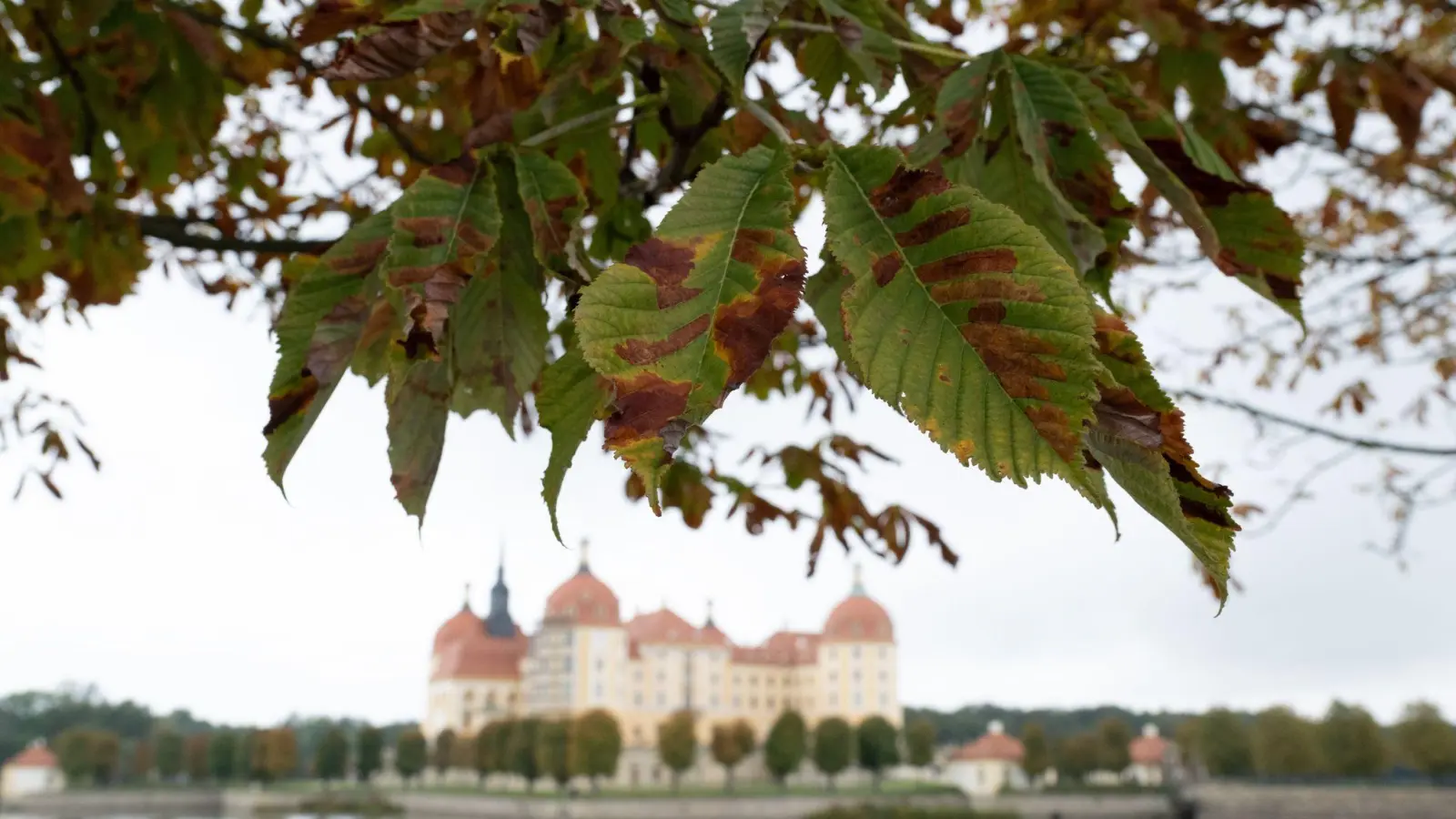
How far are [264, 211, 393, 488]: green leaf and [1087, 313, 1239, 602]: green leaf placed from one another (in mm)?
519

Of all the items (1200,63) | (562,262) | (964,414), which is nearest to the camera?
(964,414)

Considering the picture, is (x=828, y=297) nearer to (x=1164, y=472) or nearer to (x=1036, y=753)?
(x=1164, y=472)

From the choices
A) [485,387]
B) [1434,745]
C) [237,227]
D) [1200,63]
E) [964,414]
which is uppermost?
[237,227]

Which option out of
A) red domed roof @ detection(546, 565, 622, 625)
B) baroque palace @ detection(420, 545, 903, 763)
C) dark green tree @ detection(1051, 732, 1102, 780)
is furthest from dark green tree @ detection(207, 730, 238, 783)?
dark green tree @ detection(1051, 732, 1102, 780)

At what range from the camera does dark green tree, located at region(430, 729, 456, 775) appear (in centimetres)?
5888

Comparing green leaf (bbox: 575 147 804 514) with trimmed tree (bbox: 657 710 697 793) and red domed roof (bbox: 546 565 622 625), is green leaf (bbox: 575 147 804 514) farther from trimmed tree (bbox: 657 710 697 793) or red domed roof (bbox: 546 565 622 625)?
red domed roof (bbox: 546 565 622 625)

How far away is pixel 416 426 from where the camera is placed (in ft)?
2.57

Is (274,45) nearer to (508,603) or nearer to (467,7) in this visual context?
(467,7)

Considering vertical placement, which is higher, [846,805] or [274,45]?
[274,45]

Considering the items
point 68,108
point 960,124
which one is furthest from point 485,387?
point 68,108

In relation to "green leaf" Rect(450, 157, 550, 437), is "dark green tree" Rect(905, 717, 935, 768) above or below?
below

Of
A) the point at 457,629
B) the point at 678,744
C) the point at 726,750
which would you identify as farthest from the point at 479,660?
the point at 726,750

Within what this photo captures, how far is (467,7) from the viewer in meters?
0.77

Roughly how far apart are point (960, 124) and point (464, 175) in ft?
1.27
